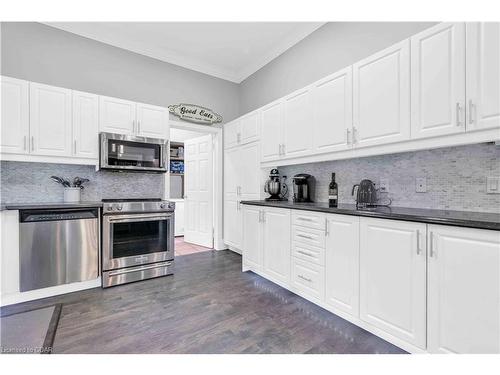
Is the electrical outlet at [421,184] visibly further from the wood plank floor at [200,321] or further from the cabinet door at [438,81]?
the wood plank floor at [200,321]

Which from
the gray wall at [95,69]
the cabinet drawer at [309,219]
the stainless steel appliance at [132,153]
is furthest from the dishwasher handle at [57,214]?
the cabinet drawer at [309,219]

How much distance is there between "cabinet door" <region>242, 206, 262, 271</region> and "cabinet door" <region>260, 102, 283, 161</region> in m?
0.76

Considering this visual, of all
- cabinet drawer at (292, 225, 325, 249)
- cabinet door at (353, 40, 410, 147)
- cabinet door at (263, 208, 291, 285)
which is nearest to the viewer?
cabinet door at (353, 40, 410, 147)

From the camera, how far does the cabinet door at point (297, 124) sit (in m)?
2.75

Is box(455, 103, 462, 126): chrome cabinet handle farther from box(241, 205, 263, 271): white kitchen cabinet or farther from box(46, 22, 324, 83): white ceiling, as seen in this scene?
box(46, 22, 324, 83): white ceiling

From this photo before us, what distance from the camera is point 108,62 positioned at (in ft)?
11.3

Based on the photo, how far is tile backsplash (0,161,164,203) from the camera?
2777mm

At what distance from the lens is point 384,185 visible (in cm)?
237

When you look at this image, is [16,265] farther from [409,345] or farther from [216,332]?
[409,345]

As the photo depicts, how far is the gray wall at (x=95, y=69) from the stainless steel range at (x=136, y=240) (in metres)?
1.65

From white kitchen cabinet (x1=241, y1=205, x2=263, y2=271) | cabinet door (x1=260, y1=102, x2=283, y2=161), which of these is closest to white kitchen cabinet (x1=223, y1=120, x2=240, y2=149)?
cabinet door (x1=260, y1=102, x2=283, y2=161)

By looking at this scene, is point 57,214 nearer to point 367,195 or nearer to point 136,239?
point 136,239

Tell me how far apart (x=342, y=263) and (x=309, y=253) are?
14.7 inches

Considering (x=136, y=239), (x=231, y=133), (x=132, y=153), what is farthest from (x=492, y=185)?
(x=132, y=153)
